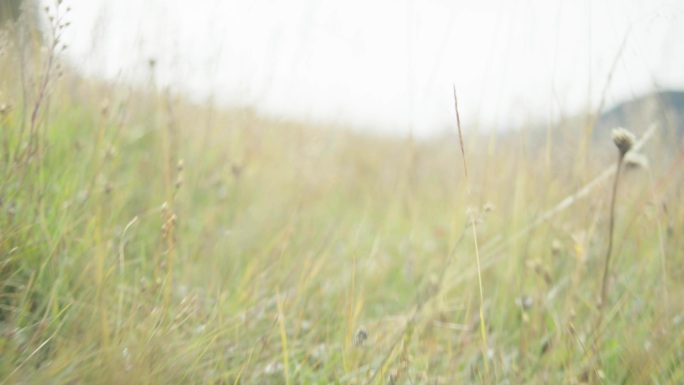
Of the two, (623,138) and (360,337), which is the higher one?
(623,138)

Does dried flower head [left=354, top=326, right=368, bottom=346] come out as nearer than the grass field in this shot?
No

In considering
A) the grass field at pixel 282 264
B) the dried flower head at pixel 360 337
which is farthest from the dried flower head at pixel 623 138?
the dried flower head at pixel 360 337

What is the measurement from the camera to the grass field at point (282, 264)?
1033mm

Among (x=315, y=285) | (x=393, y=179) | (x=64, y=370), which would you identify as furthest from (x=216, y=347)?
(x=393, y=179)

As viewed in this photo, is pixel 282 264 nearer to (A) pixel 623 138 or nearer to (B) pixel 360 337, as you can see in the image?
(B) pixel 360 337

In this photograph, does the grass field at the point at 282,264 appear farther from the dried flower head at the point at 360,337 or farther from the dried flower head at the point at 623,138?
the dried flower head at the point at 623,138

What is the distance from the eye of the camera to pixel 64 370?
0.87 m

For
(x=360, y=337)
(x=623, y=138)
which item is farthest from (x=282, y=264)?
(x=623, y=138)

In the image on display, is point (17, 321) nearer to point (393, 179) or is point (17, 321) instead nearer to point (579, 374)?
point (579, 374)

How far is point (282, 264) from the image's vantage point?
178cm

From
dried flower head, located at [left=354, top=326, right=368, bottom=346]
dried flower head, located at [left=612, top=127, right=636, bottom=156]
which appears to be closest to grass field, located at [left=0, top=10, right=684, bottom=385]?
dried flower head, located at [left=354, top=326, right=368, bottom=346]

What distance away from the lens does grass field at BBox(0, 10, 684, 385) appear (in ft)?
3.39

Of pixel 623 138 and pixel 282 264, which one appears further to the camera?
pixel 282 264

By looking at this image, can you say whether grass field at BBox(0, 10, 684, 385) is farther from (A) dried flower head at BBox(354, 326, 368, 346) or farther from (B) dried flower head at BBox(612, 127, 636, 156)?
(B) dried flower head at BBox(612, 127, 636, 156)
